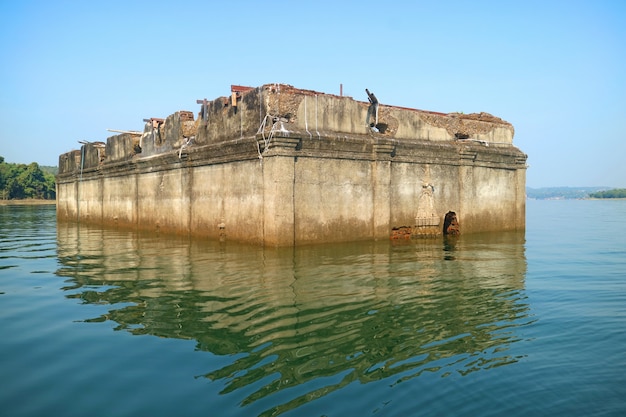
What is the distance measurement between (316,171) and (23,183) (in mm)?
69859

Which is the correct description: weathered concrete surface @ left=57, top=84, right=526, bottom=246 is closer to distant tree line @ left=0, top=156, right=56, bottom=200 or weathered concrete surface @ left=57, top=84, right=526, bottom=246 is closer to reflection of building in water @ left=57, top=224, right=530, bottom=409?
reflection of building in water @ left=57, top=224, right=530, bottom=409

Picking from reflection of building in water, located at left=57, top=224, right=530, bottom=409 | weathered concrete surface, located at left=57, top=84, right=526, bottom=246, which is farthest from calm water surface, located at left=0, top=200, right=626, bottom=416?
weathered concrete surface, located at left=57, top=84, right=526, bottom=246

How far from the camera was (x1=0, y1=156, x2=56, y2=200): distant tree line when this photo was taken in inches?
2648

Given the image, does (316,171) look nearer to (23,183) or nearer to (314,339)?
(314,339)

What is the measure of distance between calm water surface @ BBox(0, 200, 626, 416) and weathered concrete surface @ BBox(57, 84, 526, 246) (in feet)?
7.92

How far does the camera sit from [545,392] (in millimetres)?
3201

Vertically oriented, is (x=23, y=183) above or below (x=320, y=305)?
above

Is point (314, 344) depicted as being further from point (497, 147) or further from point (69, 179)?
point (69, 179)

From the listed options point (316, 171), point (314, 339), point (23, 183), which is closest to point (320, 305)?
point (314, 339)

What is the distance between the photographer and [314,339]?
4242mm

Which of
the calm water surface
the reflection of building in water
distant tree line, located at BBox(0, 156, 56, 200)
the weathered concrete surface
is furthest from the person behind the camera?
distant tree line, located at BBox(0, 156, 56, 200)

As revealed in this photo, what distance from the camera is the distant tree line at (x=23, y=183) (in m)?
67.2

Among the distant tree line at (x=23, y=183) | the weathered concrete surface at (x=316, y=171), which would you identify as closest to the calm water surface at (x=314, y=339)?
the weathered concrete surface at (x=316, y=171)

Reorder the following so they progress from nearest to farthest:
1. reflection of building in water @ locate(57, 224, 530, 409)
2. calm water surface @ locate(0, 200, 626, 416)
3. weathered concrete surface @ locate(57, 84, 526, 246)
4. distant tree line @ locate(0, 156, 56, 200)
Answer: calm water surface @ locate(0, 200, 626, 416), reflection of building in water @ locate(57, 224, 530, 409), weathered concrete surface @ locate(57, 84, 526, 246), distant tree line @ locate(0, 156, 56, 200)
